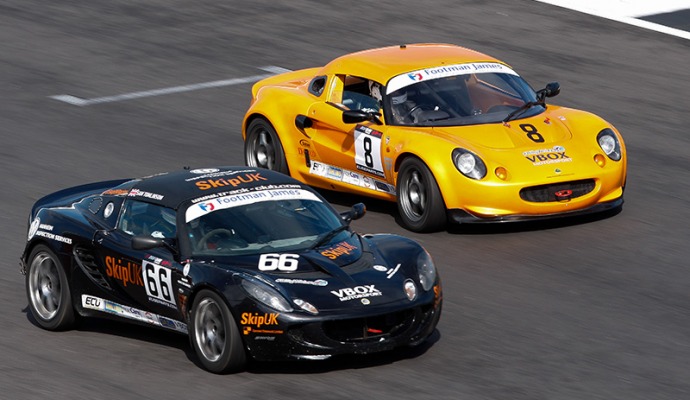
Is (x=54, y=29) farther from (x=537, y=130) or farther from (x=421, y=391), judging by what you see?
(x=421, y=391)

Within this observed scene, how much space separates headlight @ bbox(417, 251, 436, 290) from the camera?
9.67m

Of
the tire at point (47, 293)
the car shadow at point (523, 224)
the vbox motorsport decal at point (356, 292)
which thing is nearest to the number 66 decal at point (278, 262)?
the vbox motorsport decal at point (356, 292)

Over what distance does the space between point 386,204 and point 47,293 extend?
4.43 m

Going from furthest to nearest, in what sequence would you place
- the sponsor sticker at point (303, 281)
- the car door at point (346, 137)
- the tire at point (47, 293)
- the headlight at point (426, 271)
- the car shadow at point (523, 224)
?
the car door at point (346, 137), the car shadow at point (523, 224), the tire at point (47, 293), the headlight at point (426, 271), the sponsor sticker at point (303, 281)

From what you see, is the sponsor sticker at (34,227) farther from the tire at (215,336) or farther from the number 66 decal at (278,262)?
the number 66 decal at (278,262)

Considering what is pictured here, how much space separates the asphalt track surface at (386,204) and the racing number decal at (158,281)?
1.42ft

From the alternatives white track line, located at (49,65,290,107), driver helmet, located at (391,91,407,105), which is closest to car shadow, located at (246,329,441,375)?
driver helmet, located at (391,91,407,105)

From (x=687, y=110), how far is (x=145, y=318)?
9.47m

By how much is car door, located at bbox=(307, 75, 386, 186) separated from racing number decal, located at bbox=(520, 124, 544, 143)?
4.30 ft

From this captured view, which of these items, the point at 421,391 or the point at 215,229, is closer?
the point at 421,391

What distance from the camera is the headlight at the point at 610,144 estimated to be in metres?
13.4

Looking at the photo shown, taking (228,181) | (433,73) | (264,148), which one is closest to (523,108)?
(433,73)

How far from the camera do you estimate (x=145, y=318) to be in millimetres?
10102

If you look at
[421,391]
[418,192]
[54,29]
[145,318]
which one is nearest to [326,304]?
[421,391]
